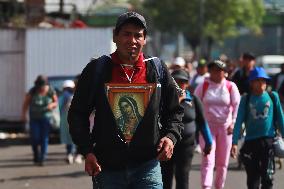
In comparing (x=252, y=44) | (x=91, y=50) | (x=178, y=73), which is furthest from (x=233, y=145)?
(x=252, y=44)

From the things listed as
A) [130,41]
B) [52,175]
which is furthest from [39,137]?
[130,41]

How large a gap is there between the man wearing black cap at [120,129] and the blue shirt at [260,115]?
3.63 metres

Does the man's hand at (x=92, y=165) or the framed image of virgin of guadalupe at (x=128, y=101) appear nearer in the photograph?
the man's hand at (x=92, y=165)

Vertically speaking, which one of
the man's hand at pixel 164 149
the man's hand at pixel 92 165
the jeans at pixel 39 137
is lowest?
the jeans at pixel 39 137

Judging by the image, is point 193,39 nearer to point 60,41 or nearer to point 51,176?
point 60,41

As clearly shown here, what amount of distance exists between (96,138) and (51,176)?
8370mm

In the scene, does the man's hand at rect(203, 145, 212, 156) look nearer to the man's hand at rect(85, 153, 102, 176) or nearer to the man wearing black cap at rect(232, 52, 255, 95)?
the man's hand at rect(85, 153, 102, 176)

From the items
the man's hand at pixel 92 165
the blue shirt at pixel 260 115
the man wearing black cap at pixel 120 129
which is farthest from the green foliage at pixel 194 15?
the man's hand at pixel 92 165

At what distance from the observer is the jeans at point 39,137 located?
606 inches

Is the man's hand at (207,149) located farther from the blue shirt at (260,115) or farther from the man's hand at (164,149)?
the man's hand at (164,149)

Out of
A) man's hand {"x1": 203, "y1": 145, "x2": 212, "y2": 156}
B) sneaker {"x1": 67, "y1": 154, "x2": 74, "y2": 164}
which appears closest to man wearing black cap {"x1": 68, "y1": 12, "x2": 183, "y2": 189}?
man's hand {"x1": 203, "y1": 145, "x2": 212, "y2": 156}

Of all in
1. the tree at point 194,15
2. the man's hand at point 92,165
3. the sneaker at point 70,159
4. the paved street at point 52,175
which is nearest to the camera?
the man's hand at point 92,165

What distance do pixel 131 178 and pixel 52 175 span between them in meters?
8.56

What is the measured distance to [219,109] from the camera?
33.0 ft
